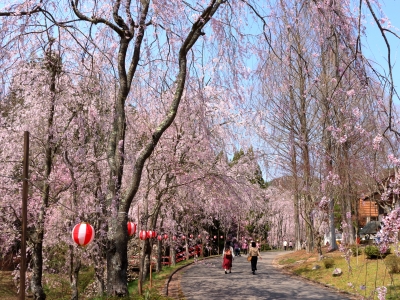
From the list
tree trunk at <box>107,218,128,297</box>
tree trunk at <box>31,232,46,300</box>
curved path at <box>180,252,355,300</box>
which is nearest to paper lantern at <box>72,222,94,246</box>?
tree trunk at <box>107,218,128,297</box>

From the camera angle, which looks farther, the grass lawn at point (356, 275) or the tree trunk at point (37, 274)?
the grass lawn at point (356, 275)

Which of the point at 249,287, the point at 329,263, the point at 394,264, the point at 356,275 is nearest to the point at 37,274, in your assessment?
the point at 249,287

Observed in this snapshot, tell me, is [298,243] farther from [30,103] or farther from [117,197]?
[117,197]

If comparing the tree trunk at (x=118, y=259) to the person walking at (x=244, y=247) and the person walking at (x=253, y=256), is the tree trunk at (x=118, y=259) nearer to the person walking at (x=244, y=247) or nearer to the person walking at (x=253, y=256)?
the person walking at (x=253, y=256)

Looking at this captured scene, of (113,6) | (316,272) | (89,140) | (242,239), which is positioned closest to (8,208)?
(89,140)

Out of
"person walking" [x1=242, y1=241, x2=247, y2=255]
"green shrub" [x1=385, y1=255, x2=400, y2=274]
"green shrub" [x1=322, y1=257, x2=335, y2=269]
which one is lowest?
"person walking" [x1=242, y1=241, x2=247, y2=255]

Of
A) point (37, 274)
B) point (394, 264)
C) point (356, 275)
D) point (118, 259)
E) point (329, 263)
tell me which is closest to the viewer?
point (118, 259)

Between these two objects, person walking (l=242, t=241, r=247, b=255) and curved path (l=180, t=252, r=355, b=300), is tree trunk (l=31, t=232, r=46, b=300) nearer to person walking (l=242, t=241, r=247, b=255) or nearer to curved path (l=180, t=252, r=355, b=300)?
curved path (l=180, t=252, r=355, b=300)

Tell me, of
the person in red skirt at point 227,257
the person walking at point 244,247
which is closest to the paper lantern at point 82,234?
the person in red skirt at point 227,257

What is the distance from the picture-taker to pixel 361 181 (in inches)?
822

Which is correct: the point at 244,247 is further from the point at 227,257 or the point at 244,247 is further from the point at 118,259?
the point at 118,259

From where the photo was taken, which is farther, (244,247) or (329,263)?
(244,247)

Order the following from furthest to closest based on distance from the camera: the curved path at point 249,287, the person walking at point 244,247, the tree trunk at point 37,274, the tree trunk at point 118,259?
the person walking at point 244,247, the curved path at point 249,287, the tree trunk at point 37,274, the tree trunk at point 118,259

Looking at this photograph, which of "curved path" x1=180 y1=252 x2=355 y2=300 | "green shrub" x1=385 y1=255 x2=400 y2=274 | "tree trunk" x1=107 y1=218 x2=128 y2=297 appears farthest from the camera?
"green shrub" x1=385 y1=255 x2=400 y2=274
